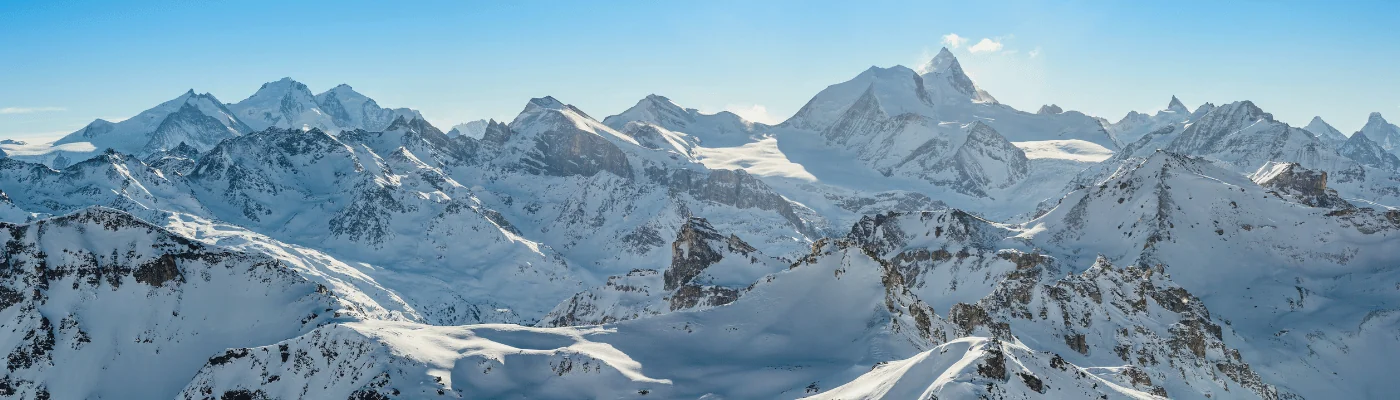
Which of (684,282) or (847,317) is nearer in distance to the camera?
(847,317)

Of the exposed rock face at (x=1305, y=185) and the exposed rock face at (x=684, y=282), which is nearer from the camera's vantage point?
the exposed rock face at (x=684, y=282)

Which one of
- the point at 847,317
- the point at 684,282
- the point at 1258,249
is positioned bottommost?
the point at 684,282

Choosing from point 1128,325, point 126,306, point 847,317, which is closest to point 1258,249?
point 1128,325

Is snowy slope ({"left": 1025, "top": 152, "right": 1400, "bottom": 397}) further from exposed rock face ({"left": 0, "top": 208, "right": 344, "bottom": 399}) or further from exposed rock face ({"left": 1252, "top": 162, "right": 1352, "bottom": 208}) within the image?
exposed rock face ({"left": 0, "top": 208, "right": 344, "bottom": 399})

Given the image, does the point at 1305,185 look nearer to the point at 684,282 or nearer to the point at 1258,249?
the point at 1258,249

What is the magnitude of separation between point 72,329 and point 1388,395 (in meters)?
166

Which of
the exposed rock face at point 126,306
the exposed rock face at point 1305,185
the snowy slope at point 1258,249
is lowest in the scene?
the exposed rock face at point 126,306

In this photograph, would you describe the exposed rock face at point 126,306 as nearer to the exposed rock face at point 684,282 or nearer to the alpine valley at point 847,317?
the alpine valley at point 847,317

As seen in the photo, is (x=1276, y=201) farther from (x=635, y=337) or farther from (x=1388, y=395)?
(x=635, y=337)

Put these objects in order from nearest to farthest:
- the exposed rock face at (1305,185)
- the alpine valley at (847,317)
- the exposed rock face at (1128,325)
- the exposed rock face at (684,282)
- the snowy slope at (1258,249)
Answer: the alpine valley at (847,317) → the exposed rock face at (1128,325) → the snowy slope at (1258,249) → the exposed rock face at (684,282) → the exposed rock face at (1305,185)

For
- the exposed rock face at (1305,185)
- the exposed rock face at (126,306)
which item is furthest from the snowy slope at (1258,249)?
the exposed rock face at (126,306)

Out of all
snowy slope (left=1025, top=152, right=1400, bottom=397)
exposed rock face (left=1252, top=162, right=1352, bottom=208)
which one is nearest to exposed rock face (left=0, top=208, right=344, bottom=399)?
snowy slope (left=1025, top=152, right=1400, bottom=397)

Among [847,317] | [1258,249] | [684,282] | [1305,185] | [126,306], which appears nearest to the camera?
[847,317]

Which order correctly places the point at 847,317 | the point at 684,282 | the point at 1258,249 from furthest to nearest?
the point at 1258,249 → the point at 684,282 → the point at 847,317
